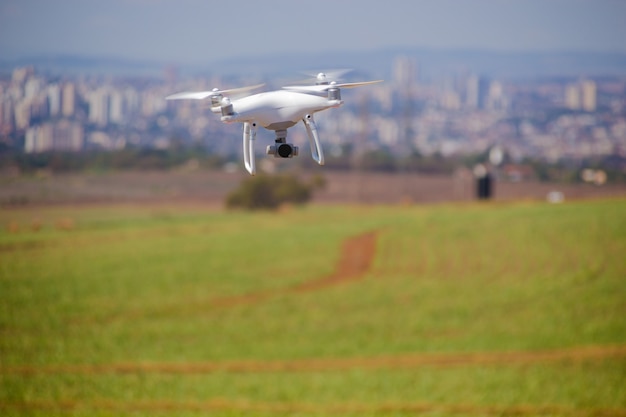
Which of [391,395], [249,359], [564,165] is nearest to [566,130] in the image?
[564,165]

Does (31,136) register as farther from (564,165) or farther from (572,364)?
(564,165)

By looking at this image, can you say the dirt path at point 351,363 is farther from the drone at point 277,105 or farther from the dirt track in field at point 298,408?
the drone at point 277,105

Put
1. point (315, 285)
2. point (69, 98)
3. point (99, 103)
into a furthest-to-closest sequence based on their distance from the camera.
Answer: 1. point (315, 285)
2. point (99, 103)
3. point (69, 98)

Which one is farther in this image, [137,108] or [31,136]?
[31,136]

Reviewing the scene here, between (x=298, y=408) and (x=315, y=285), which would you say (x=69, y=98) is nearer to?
(x=298, y=408)

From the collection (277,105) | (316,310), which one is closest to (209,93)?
(277,105)

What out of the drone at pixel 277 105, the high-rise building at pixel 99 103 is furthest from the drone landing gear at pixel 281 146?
the high-rise building at pixel 99 103
